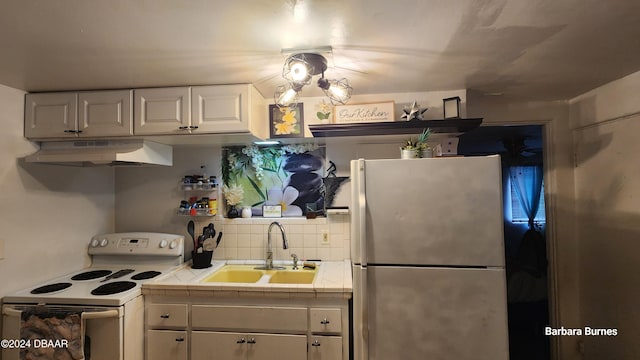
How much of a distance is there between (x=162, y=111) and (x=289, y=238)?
131 centimetres

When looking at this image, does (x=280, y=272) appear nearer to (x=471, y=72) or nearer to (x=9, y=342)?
(x=9, y=342)

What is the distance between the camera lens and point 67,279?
2.04 m

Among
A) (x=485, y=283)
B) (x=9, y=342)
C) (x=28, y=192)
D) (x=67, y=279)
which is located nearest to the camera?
(x=485, y=283)

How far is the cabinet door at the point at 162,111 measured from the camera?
1.89m

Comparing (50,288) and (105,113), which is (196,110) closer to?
(105,113)

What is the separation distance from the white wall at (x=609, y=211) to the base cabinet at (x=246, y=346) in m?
2.14

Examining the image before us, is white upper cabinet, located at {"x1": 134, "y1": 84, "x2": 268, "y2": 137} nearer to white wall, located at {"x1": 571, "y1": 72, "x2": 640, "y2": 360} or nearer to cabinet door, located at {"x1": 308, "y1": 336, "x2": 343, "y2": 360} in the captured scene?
cabinet door, located at {"x1": 308, "y1": 336, "x2": 343, "y2": 360}

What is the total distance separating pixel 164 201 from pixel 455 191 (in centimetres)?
229

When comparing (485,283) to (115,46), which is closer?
(115,46)

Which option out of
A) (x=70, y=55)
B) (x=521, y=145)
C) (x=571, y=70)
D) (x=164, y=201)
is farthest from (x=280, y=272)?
(x=521, y=145)

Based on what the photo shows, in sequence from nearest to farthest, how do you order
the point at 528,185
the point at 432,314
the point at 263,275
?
the point at 432,314
the point at 263,275
the point at 528,185

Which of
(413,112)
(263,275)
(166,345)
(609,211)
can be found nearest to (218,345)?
(166,345)

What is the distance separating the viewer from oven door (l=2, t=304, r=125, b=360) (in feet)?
5.46

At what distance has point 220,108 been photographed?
1868 mm
